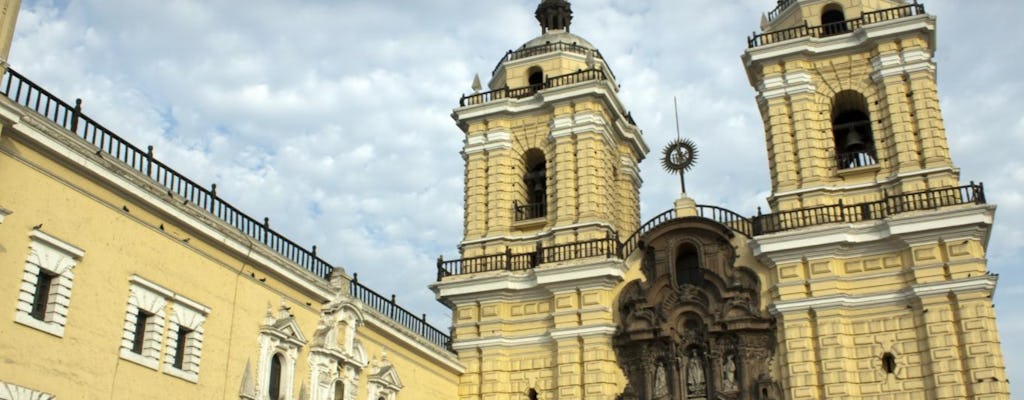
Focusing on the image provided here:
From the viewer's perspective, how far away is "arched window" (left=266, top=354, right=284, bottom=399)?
1980cm

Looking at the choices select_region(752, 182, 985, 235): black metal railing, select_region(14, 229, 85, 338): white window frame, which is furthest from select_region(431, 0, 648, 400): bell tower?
select_region(14, 229, 85, 338): white window frame

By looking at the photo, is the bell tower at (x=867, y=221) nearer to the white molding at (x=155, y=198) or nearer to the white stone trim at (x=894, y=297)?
the white stone trim at (x=894, y=297)

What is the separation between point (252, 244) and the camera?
19422 millimetres

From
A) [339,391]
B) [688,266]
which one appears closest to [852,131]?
[688,266]

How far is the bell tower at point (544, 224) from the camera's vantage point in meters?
27.1

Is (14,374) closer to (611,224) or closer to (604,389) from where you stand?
(604,389)

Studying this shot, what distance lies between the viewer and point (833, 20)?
2905cm

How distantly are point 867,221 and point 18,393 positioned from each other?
19.2 metres

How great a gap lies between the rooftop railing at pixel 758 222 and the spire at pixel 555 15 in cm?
895

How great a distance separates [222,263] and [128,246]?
245cm

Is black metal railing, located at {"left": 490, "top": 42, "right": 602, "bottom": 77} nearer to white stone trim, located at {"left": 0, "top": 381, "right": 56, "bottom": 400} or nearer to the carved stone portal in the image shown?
the carved stone portal

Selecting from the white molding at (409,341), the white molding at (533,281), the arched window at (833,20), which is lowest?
the white molding at (409,341)

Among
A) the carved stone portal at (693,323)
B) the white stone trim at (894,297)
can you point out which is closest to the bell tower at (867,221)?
the white stone trim at (894,297)

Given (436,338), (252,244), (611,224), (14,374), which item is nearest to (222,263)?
(252,244)
